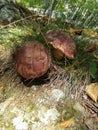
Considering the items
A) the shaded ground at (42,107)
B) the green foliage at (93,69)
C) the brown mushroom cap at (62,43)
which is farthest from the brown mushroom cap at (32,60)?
the green foliage at (93,69)

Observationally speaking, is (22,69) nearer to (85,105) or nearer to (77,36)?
(85,105)

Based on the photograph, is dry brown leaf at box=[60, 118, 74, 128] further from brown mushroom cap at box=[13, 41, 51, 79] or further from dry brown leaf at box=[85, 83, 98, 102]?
brown mushroom cap at box=[13, 41, 51, 79]

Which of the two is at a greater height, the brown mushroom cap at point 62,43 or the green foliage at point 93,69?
the brown mushroom cap at point 62,43

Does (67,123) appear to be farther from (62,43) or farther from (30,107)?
(62,43)

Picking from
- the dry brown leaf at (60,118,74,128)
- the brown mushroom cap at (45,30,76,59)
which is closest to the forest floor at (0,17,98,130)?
the dry brown leaf at (60,118,74,128)

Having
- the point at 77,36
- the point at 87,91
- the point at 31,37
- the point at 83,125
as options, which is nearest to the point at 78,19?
the point at 77,36

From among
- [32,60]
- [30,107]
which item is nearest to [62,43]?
[32,60]

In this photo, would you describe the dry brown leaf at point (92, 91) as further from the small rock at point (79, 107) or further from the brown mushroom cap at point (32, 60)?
the brown mushroom cap at point (32, 60)
